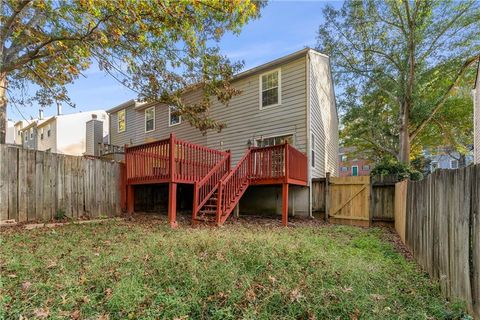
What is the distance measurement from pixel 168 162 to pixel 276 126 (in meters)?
4.83

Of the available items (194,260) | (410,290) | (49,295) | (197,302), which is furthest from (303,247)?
(49,295)

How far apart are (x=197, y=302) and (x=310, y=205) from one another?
7.89 meters

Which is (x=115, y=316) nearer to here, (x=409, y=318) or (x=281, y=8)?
(x=409, y=318)

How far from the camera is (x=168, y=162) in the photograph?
784 cm

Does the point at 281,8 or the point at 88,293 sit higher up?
the point at 281,8

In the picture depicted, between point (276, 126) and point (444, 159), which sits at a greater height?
point (276, 126)

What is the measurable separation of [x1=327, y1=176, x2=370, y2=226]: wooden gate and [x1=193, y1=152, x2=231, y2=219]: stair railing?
154 inches

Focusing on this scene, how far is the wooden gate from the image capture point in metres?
9.24

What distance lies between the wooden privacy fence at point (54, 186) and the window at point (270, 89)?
612cm

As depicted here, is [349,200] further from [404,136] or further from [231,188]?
[404,136]

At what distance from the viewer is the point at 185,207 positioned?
1159 cm

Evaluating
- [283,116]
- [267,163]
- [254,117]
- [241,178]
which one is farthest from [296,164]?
[254,117]

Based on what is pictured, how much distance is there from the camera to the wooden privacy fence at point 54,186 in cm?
629

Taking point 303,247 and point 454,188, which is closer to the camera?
point 454,188
